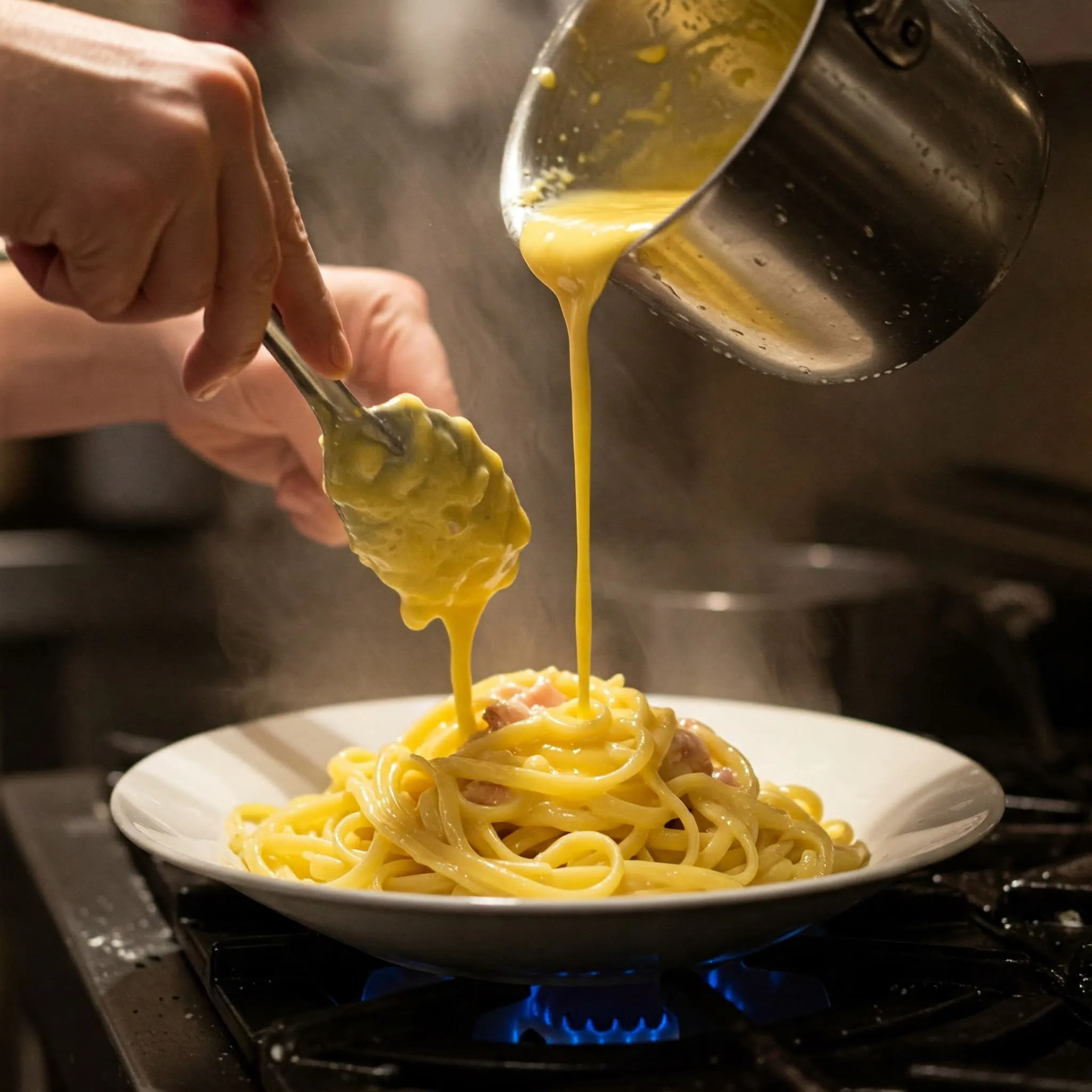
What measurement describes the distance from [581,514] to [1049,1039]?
62 cm

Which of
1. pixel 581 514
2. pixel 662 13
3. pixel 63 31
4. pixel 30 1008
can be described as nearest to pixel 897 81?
pixel 662 13

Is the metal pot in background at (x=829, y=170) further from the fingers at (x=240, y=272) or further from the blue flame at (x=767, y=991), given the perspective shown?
the blue flame at (x=767, y=991)

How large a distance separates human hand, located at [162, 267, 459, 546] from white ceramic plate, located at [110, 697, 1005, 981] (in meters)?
0.33

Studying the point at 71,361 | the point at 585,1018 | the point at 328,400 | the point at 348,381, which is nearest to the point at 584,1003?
the point at 585,1018

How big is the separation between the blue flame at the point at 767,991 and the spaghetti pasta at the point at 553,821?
0.27 ft

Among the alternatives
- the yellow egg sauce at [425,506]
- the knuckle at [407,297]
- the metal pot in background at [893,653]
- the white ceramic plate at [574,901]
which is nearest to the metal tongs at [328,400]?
the yellow egg sauce at [425,506]

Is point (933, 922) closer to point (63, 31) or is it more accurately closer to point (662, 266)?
point (662, 266)

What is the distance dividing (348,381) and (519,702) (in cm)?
59

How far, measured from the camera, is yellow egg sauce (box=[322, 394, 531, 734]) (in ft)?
3.84

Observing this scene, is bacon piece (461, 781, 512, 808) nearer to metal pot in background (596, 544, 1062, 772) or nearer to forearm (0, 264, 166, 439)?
metal pot in background (596, 544, 1062, 772)

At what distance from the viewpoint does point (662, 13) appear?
129 centimetres

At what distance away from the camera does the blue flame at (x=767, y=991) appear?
1003 millimetres

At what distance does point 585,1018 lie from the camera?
996 millimetres

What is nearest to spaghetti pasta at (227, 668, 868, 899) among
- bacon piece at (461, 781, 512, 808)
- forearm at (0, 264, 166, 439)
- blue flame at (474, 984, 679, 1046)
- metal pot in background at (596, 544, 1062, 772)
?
bacon piece at (461, 781, 512, 808)
